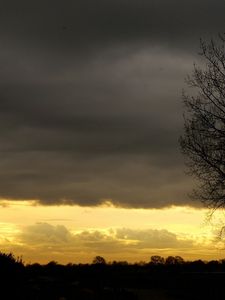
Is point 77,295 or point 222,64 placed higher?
point 222,64

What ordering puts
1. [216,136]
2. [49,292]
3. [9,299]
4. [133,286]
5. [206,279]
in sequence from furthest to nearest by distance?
[133,286]
[206,279]
[216,136]
[49,292]
[9,299]

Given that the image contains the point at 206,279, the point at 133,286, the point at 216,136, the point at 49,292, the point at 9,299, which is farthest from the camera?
the point at 133,286

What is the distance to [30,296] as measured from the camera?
20328 millimetres

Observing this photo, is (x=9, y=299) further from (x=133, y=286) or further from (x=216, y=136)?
(x=133, y=286)

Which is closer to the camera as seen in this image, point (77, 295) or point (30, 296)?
point (30, 296)

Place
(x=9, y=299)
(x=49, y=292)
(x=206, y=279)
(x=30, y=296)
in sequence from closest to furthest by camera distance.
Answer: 1. (x=9, y=299)
2. (x=30, y=296)
3. (x=49, y=292)
4. (x=206, y=279)

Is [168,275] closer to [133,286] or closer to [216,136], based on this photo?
[133,286]

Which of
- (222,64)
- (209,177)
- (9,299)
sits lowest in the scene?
(9,299)

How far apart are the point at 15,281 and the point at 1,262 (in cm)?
70

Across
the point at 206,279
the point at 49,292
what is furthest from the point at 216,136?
the point at 49,292

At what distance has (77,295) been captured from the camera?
26.8 metres

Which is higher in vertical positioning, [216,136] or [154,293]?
[216,136]

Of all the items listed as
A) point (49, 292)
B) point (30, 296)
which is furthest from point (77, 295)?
point (30, 296)

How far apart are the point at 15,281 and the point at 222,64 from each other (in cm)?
1622
